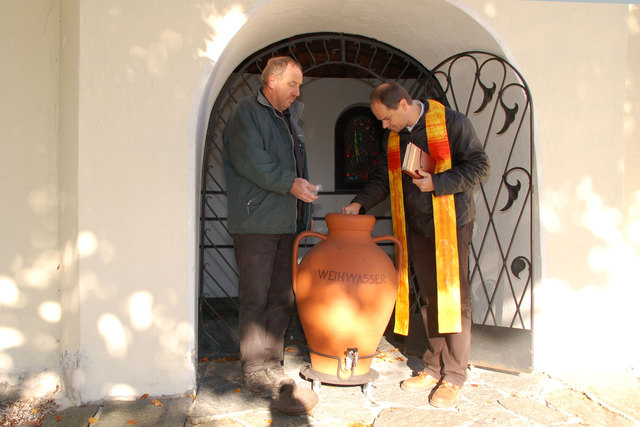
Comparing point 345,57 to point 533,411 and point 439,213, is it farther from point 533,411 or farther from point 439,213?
point 533,411

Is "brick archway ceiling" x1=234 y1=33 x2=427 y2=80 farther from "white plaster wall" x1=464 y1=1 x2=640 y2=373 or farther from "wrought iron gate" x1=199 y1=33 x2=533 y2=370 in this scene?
"white plaster wall" x1=464 y1=1 x2=640 y2=373

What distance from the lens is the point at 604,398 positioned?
10.0 ft

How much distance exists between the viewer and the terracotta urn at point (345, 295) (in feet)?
9.16

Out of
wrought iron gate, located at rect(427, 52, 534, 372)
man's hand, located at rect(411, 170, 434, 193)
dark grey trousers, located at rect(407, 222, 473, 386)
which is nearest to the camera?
man's hand, located at rect(411, 170, 434, 193)

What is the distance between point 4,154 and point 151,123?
0.80 metres

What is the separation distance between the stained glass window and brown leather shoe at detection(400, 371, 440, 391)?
12.8 ft

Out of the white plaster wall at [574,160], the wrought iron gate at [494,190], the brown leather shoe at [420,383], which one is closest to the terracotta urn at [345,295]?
the brown leather shoe at [420,383]

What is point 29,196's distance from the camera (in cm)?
293

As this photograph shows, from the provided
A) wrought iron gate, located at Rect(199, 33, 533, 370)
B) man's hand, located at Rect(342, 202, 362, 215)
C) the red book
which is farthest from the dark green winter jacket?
the red book

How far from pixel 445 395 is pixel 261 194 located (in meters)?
1.43

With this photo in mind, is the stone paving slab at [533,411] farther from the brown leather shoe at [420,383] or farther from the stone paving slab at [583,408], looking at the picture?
the brown leather shoe at [420,383]

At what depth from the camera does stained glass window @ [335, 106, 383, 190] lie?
6840 millimetres

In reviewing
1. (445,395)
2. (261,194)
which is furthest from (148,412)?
(445,395)

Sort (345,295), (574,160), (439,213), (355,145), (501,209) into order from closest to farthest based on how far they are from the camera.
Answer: (345,295) → (439,213) → (574,160) → (501,209) → (355,145)
